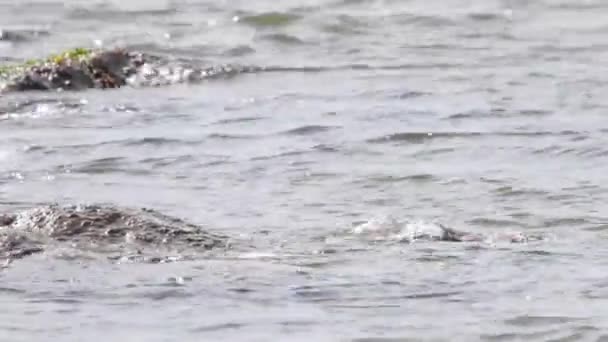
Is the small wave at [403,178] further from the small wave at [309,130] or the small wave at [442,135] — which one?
the small wave at [309,130]

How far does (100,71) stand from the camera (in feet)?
40.4

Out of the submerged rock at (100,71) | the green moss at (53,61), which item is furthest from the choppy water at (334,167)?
the green moss at (53,61)

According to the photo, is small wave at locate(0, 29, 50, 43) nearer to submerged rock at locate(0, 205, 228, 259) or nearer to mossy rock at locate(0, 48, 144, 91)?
mossy rock at locate(0, 48, 144, 91)

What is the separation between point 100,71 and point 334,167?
3.45m

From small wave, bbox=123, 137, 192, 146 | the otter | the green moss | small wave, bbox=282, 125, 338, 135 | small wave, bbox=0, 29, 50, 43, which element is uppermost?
the otter

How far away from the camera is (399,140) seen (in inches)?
399

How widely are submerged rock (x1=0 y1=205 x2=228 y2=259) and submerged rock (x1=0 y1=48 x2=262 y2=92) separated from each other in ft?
15.7

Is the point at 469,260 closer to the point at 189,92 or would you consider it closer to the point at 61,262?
the point at 61,262

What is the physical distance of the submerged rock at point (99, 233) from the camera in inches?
271

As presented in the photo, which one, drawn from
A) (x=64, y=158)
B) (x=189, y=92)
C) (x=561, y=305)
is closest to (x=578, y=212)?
(x=561, y=305)

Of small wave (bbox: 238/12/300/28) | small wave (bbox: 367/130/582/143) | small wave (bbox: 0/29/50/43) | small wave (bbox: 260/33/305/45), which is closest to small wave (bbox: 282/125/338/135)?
small wave (bbox: 367/130/582/143)

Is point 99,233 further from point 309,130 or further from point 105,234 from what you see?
point 309,130

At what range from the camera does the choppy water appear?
6.17 meters

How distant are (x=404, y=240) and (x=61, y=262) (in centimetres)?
151
